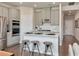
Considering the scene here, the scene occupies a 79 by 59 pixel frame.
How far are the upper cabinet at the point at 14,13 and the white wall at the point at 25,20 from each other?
34 cm

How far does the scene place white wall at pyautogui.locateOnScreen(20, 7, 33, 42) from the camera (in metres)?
9.43

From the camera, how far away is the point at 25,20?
31.3 feet

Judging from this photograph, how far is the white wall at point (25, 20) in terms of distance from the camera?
9430 millimetres

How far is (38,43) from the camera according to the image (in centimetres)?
641

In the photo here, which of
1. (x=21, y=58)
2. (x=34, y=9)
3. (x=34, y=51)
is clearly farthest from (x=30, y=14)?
(x=21, y=58)

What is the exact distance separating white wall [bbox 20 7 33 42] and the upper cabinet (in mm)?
343

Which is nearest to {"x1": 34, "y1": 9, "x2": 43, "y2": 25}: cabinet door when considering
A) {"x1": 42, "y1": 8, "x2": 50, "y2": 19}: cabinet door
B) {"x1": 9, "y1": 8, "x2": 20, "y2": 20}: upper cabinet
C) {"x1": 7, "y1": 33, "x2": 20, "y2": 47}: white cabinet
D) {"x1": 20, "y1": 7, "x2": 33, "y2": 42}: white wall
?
{"x1": 42, "y1": 8, "x2": 50, "y2": 19}: cabinet door

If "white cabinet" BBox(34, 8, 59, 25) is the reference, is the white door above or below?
below

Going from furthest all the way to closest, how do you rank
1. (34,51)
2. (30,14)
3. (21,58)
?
(30,14) → (34,51) → (21,58)

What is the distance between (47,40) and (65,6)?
401 cm

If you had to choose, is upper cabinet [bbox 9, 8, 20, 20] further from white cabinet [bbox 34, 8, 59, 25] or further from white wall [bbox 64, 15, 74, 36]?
white wall [bbox 64, 15, 74, 36]

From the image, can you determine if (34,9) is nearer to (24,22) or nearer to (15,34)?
(24,22)

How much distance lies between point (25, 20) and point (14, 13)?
2.99 ft

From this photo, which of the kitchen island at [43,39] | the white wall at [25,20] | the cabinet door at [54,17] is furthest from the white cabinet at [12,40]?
the cabinet door at [54,17]
